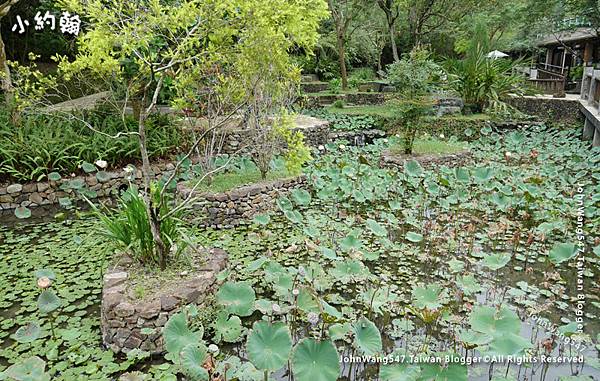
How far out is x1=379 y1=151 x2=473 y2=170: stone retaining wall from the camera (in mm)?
7969

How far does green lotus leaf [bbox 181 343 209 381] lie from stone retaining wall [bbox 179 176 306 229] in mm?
2956

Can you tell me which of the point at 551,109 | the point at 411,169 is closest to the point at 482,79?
the point at 551,109

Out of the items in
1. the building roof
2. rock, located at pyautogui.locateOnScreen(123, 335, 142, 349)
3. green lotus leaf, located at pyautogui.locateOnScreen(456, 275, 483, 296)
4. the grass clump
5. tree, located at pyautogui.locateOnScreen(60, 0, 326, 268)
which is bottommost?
rock, located at pyautogui.locateOnScreen(123, 335, 142, 349)

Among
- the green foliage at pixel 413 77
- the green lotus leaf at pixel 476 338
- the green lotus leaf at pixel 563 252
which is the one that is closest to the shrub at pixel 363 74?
the green foliage at pixel 413 77

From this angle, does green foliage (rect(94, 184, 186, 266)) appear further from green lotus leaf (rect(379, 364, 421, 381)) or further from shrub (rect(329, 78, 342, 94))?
shrub (rect(329, 78, 342, 94))

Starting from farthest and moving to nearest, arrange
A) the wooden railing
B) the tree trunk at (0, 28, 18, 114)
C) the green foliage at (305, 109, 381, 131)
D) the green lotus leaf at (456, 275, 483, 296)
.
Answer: the wooden railing, the green foliage at (305, 109, 381, 131), the tree trunk at (0, 28, 18, 114), the green lotus leaf at (456, 275, 483, 296)

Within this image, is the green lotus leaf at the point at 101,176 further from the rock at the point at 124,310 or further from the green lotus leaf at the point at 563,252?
the green lotus leaf at the point at 563,252

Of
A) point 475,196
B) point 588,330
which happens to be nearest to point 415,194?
point 475,196

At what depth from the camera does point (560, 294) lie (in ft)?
13.3

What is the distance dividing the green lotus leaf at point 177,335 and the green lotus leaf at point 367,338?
94 centimetres

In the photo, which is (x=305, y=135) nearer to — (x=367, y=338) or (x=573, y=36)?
(x=367, y=338)

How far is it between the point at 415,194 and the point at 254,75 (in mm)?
2865

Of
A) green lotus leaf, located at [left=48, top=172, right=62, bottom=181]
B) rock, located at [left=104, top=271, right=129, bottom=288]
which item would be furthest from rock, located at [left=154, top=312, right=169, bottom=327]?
green lotus leaf, located at [left=48, top=172, right=62, bottom=181]

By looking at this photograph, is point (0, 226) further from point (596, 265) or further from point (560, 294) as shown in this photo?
point (596, 265)
